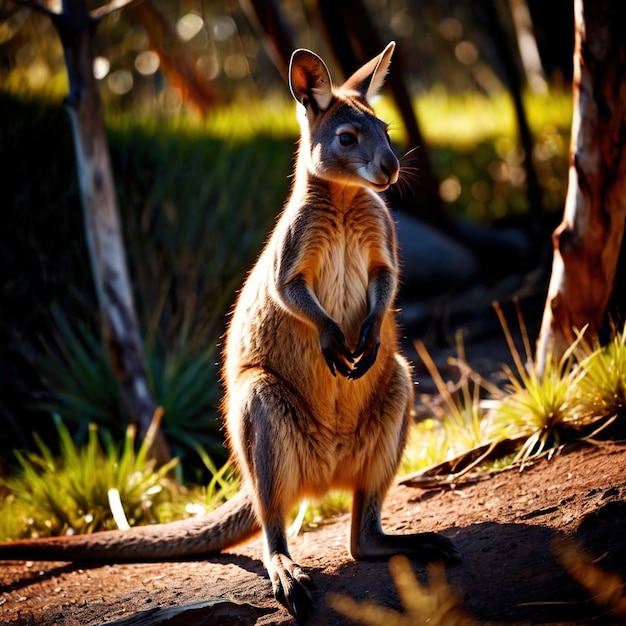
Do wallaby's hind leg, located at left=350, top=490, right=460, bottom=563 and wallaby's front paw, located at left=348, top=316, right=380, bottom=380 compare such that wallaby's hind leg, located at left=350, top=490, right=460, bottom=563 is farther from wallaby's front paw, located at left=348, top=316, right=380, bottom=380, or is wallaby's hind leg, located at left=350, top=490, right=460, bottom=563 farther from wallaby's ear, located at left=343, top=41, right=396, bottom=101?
wallaby's ear, located at left=343, top=41, right=396, bottom=101

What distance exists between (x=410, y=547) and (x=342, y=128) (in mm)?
1825

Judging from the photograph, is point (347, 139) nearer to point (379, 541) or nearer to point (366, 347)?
point (366, 347)

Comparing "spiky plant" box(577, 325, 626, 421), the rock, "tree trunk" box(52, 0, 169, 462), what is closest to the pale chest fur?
"spiky plant" box(577, 325, 626, 421)

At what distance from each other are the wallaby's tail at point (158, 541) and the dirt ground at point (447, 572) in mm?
77

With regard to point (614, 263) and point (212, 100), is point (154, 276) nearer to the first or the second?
point (614, 263)

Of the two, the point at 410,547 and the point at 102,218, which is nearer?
the point at 410,547

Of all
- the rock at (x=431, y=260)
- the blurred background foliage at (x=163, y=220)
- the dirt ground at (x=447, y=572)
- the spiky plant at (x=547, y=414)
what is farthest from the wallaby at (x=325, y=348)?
the rock at (x=431, y=260)

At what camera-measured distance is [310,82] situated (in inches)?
160

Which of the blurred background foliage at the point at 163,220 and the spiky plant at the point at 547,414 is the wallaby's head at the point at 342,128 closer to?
the spiky plant at the point at 547,414

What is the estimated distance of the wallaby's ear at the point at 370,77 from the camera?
13.8 ft

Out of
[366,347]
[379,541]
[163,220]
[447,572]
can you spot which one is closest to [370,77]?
[366,347]

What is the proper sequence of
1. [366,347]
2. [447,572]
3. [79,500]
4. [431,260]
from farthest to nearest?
[431,260] → [79,500] → [366,347] → [447,572]

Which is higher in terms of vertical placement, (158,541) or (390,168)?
(390,168)

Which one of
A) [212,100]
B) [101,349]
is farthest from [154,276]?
[212,100]
